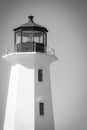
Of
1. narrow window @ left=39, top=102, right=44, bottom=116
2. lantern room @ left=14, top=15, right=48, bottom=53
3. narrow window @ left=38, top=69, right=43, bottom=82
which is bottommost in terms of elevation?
narrow window @ left=39, top=102, right=44, bottom=116

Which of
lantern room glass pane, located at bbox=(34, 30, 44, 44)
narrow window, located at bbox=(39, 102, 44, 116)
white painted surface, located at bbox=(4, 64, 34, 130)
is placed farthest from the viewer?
lantern room glass pane, located at bbox=(34, 30, 44, 44)

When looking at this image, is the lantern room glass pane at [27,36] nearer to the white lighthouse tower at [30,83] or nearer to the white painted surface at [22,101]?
the white lighthouse tower at [30,83]

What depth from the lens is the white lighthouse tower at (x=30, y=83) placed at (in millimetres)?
12273

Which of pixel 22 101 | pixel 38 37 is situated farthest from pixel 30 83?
pixel 38 37

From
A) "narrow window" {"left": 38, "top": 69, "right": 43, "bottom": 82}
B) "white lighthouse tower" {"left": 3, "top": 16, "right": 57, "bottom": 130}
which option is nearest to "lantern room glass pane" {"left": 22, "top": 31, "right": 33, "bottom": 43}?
"white lighthouse tower" {"left": 3, "top": 16, "right": 57, "bottom": 130}

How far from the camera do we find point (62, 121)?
18.6 meters

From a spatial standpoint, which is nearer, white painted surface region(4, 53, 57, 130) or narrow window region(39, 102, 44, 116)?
white painted surface region(4, 53, 57, 130)

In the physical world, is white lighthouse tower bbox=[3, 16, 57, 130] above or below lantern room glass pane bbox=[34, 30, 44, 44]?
below

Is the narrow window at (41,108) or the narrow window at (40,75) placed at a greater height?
the narrow window at (40,75)

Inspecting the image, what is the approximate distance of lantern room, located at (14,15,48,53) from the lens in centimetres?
1247

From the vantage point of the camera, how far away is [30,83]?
12.4m

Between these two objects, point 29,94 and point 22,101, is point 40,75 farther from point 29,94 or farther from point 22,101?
point 22,101

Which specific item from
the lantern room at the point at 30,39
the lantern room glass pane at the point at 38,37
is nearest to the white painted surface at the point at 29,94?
the lantern room at the point at 30,39

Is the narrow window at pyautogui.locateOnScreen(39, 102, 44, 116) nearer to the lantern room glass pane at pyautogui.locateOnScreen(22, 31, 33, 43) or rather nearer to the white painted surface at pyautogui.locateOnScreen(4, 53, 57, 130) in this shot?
the white painted surface at pyautogui.locateOnScreen(4, 53, 57, 130)
